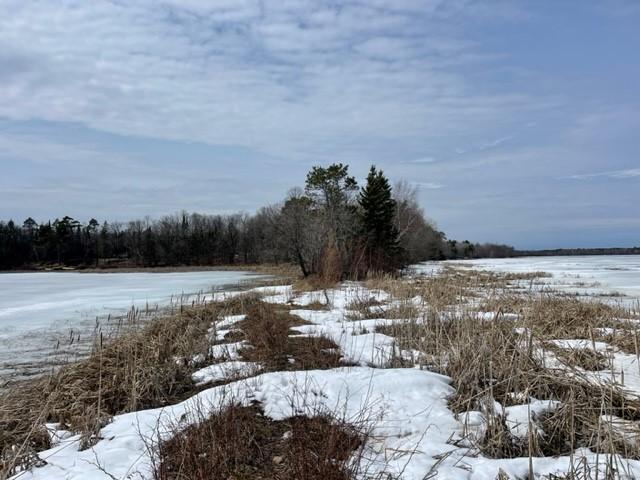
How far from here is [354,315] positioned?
399 inches

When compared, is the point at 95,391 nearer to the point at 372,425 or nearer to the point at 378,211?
the point at 372,425

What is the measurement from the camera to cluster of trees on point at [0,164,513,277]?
3209 cm

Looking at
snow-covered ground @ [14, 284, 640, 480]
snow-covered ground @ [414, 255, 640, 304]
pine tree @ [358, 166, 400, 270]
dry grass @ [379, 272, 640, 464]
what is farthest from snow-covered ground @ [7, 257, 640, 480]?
pine tree @ [358, 166, 400, 270]

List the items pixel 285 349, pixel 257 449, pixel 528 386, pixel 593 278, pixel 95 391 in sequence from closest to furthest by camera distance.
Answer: pixel 257 449
pixel 528 386
pixel 95 391
pixel 285 349
pixel 593 278

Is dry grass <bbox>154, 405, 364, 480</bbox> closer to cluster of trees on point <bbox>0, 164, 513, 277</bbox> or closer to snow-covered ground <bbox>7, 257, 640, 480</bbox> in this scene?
snow-covered ground <bbox>7, 257, 640, 480</bbox>

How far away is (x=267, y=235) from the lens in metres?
52.4

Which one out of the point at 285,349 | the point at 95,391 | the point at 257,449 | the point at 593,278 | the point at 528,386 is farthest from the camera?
the point at 593,278

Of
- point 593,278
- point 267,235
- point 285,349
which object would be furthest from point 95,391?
point 267,235

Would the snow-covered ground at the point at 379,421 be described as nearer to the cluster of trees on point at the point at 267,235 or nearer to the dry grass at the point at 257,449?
the dry grass at the point at 257,449

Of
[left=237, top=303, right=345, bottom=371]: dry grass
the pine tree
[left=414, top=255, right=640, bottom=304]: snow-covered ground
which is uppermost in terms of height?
the pine tree

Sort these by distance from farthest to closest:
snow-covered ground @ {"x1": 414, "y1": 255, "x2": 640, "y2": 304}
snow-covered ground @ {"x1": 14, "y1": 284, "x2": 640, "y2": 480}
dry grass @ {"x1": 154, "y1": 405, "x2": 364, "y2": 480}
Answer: snow-covered ground @ {"x1": 414, "y1": 255, "x2": 640, "y2": 304}, snow-covered ground @ {"x1": 14, "y1": 284, "x2": 640, "y2": 480}, dry grass @ {"x1": 154, "y1": 405, "x2": 364, "y2": 480}

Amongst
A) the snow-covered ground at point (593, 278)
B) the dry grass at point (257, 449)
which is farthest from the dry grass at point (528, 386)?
the snow-covered ground at point (593, 278)

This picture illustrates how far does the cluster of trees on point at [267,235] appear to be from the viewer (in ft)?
105

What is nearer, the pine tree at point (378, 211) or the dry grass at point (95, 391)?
the dry grass at point (95, 391)
